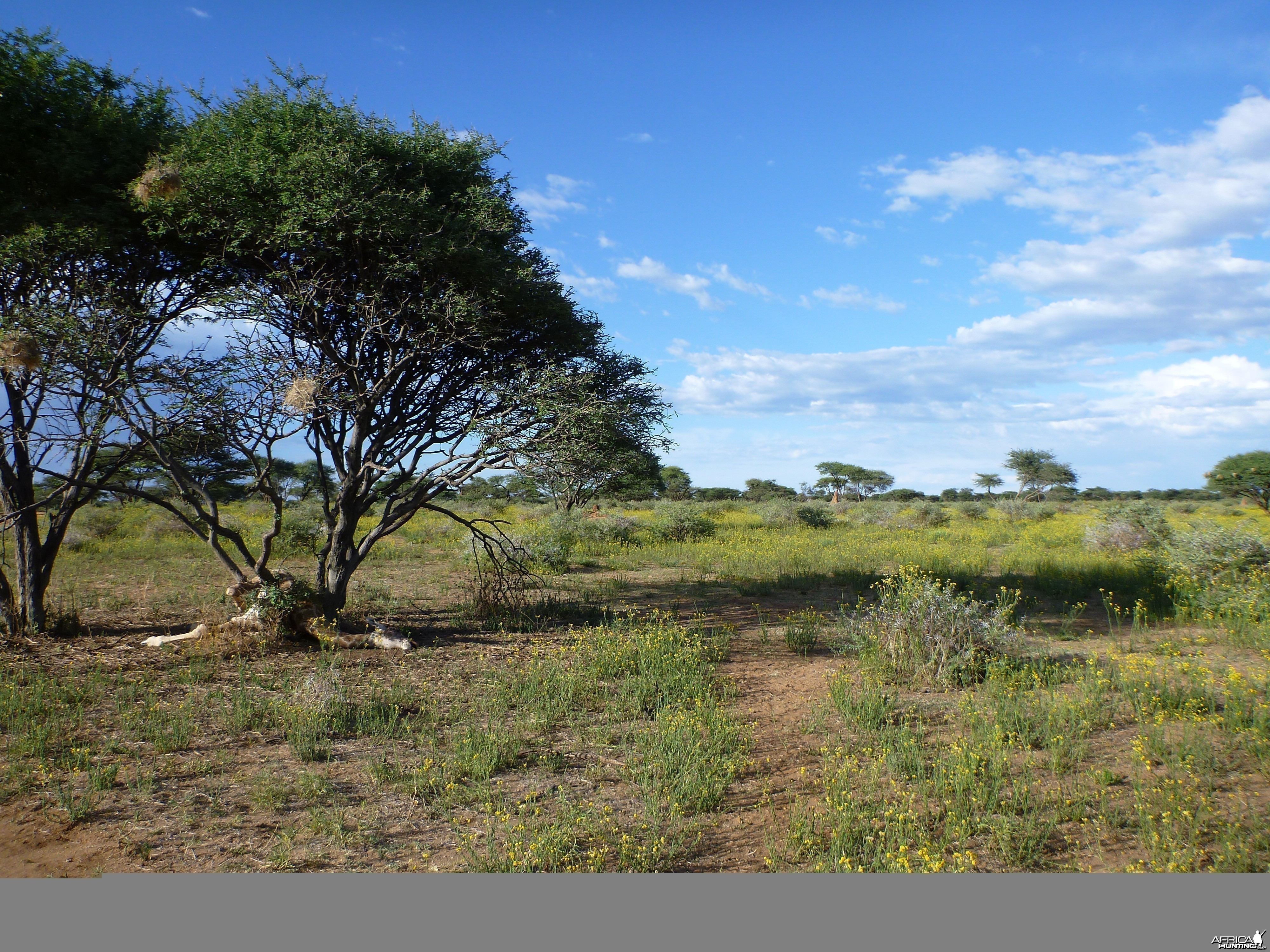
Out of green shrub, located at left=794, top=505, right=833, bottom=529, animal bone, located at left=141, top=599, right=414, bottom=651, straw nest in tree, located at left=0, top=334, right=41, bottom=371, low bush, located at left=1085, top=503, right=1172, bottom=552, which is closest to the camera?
straw nest in tree, located at left=0, top=334, right=41, bottom=371

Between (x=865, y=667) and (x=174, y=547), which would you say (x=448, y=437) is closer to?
(x=865, y=667)

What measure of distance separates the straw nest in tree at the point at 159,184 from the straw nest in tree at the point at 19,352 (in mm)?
2007

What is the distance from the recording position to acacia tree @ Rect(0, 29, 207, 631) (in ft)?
27.0

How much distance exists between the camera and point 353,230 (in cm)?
894

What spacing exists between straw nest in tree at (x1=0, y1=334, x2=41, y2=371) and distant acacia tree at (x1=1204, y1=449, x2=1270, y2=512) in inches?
1827

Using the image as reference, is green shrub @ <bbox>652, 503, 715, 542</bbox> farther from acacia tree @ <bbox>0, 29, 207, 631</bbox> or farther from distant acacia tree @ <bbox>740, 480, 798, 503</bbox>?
distant acacia tree @ <bbox>740, 480, 798, 503</bbox>

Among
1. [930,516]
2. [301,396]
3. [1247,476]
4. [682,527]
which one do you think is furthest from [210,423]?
[1247,476]

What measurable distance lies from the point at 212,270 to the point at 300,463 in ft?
Result: 132

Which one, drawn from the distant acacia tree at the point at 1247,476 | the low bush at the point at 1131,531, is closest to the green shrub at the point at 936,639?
the low bush at the point at 1131,531

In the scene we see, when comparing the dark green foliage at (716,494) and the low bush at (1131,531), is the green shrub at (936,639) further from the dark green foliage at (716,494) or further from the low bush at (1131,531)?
the dark green foliage at (716,494)

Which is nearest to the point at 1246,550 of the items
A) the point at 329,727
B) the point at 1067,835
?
the point at 1067,835

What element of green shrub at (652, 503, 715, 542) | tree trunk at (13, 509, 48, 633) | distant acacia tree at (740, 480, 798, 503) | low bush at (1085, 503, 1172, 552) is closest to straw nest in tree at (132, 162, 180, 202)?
tree trunk at (13, 509, 48, 633)

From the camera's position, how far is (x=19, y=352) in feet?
24.1

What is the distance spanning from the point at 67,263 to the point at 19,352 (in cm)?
237
